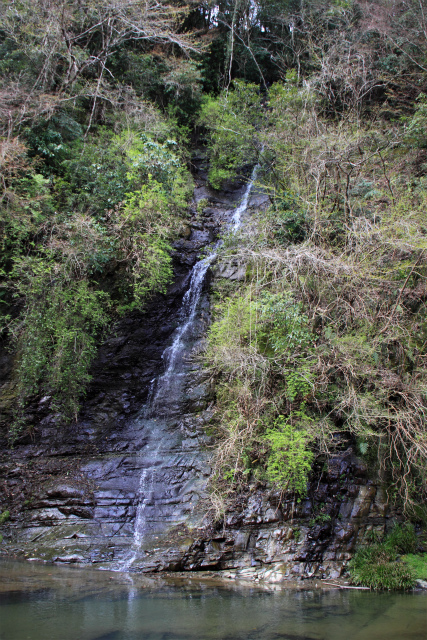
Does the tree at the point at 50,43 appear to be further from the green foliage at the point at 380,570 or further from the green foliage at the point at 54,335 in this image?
the green foliage at the point at 380,570

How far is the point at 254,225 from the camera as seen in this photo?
10.8 m

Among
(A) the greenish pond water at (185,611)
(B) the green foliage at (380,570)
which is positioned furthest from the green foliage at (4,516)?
(B) the green foliage at (380,570)

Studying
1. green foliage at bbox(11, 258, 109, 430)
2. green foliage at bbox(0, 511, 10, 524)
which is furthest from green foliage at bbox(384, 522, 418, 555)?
green foliage at bbox(11, 258, 109, 430)

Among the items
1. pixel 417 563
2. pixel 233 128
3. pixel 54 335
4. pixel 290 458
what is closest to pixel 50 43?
pixel 233 128

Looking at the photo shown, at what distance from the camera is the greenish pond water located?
4.45 metres

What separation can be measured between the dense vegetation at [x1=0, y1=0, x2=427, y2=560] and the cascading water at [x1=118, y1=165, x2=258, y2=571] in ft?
4.00

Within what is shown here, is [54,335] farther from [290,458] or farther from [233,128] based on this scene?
[233,128]

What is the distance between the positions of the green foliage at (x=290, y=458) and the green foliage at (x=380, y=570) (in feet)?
4.39

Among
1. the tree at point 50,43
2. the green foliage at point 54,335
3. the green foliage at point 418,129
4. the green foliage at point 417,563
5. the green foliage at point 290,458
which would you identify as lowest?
the green foliage at point 417,563

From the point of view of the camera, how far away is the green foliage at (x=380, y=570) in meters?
6.48

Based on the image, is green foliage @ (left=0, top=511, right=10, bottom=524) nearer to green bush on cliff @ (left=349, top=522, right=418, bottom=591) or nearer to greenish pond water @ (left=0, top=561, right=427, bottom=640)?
greenish pond water @ (left=0, top=561, right=427, bottom=640)

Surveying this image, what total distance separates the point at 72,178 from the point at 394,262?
9747 mm

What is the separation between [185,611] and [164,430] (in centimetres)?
502

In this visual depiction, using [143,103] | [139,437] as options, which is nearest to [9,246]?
[139,437]
